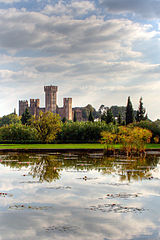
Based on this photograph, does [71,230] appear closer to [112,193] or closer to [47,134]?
[112,193]

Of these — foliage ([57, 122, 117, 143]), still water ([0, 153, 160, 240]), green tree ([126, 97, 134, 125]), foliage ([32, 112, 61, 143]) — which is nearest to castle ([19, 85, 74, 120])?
green tree ([126, 97, 134, 125])

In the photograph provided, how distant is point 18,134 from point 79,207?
115 ft

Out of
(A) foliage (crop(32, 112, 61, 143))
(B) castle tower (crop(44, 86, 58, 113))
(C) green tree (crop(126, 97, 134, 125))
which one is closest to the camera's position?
(A) foliage (crop(32, 112, 61, 143))

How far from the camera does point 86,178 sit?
11.8m

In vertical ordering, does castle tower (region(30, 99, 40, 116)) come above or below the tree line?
above

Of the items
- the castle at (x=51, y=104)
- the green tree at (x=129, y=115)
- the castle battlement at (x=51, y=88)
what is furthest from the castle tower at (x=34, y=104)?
the green tree at (x=129, y=115)

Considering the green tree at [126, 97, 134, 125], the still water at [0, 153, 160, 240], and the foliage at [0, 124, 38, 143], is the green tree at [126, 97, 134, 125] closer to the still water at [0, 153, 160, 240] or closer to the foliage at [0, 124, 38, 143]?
the foliage at [0, 124, 38, 143]

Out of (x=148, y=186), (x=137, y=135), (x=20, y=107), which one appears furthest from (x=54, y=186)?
(x=20, y=107)

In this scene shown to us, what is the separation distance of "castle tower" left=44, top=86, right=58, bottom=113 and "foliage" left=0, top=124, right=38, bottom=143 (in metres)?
125

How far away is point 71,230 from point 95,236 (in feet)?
1.74

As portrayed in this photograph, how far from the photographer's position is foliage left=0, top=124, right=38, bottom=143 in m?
41.1

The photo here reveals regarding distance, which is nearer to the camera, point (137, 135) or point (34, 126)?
point (137, 135)

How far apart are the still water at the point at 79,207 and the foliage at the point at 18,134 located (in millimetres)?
29075

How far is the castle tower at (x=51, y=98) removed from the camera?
167 m
